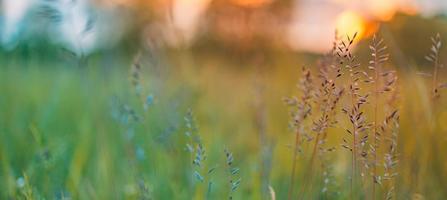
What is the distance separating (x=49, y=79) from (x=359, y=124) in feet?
10.8

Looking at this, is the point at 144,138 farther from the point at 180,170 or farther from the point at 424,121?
the point at 424,121

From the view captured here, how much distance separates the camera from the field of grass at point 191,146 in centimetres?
139

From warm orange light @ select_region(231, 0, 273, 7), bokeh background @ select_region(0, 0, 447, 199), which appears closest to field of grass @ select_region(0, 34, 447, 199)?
bokeh background @ select_region(0, 0, 447, 199)

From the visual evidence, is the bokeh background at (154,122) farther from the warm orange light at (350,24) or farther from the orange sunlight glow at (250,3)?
the orange sunlight glow at (250,3)

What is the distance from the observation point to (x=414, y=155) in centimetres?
164

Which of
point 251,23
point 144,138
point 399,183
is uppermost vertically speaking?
point 399,183

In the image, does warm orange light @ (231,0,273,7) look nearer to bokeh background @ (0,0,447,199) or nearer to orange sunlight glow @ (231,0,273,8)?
orange sunlight glow @ (231,0,273,8)

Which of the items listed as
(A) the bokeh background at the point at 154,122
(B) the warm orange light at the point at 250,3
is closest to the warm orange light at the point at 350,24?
(A) the bokeh background at the point at 154,122

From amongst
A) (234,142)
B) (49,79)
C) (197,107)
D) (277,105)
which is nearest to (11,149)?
(234,142)

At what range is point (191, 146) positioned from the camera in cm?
116

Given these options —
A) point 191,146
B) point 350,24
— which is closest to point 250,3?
point 350,24

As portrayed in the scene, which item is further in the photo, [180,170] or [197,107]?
[197,107]

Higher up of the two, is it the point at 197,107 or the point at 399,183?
the point at 399,183

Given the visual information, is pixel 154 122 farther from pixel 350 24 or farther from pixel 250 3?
pixel 250 3
